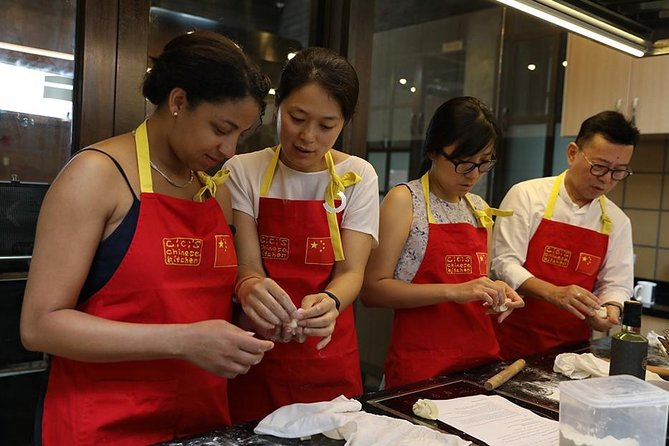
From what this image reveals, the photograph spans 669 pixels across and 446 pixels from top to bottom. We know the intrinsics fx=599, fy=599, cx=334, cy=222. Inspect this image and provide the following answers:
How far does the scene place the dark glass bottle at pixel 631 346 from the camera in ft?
4.47

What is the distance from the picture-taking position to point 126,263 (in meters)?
1.17

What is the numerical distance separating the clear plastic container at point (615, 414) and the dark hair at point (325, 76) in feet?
2.77

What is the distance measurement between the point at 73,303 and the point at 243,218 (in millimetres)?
538

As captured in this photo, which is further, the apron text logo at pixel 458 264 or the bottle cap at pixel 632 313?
the apron text logo at pixel 458 264

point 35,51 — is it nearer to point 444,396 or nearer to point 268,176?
point 268,176

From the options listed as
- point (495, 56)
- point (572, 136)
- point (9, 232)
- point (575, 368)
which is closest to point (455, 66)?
point (495, 56)

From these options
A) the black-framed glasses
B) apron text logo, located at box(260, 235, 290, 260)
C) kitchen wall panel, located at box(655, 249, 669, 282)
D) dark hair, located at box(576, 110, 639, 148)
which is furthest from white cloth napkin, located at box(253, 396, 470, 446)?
kitchen wall panel, located at box(655, 249, 669, 282)

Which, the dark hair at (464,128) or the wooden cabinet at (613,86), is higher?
the wooden cabinet at (613,86)

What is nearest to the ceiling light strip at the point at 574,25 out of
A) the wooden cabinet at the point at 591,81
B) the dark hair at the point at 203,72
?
the dark hair at the point at 203,72

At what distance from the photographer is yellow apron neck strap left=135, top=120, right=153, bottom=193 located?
48.4 inches

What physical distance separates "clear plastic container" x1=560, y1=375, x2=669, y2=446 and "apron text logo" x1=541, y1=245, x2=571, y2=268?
113cm

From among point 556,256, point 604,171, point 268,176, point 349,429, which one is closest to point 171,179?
point 268,176

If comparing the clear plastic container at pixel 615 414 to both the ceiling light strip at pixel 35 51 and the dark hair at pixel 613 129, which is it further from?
the ceiling light strip at pixel 35 51

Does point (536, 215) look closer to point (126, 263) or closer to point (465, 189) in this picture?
point (465, 189)
